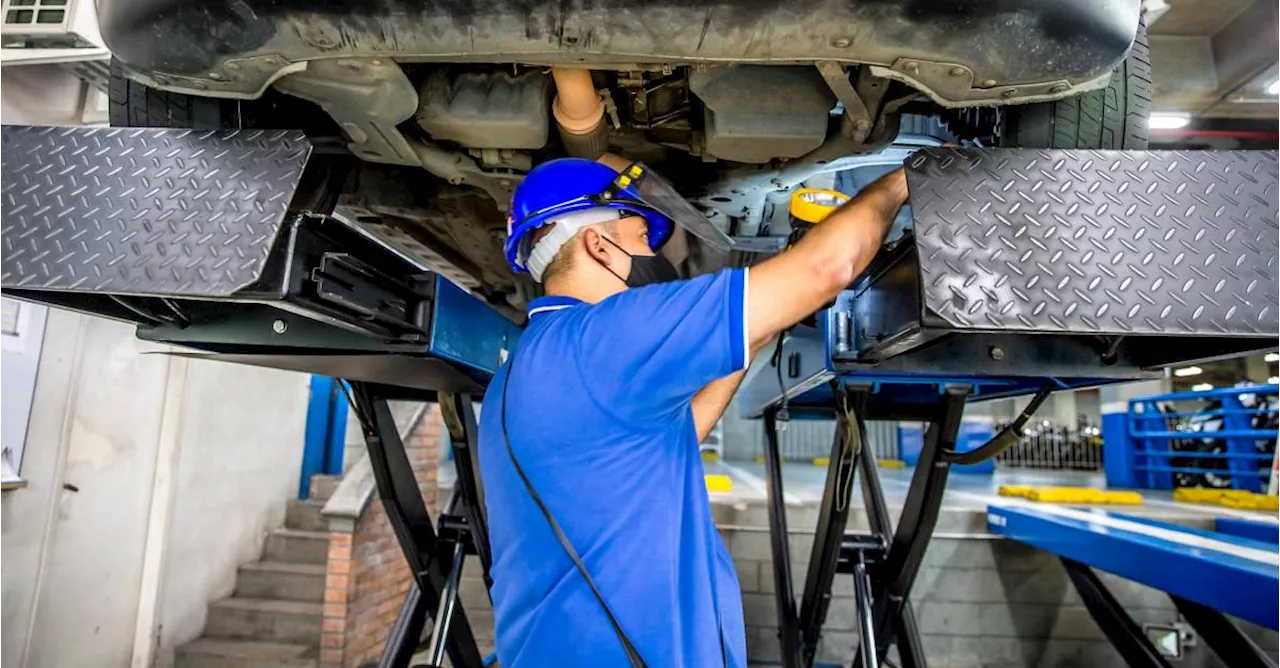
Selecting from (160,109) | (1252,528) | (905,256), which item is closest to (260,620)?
(160,109)

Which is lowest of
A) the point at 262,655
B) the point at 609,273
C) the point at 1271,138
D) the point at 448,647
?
the point at 262,655

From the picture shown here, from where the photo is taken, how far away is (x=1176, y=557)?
→ 2570mm

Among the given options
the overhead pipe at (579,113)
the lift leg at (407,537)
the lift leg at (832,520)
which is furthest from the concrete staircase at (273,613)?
the overhead pipe at (579,113)

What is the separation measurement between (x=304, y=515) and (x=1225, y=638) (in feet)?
20.3

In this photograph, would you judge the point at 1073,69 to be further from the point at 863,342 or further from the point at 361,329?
the point at 361,329

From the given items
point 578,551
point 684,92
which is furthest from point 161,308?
point 684,92

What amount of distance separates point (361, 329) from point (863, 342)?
1252 millimetres

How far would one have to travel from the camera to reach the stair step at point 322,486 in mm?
6173

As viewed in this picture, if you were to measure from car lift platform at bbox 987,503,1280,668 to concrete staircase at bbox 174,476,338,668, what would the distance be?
472 cm

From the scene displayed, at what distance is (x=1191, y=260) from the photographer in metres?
1.22

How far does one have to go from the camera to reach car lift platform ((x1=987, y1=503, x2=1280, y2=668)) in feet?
7.44

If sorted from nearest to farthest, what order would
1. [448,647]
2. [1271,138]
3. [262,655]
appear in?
[448,647]
[262,655]
[1271,138]

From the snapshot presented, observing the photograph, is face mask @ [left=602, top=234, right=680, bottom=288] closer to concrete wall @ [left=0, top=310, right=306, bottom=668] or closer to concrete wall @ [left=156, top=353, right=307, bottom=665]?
concrete wall @ [left=0, top=310, right=306, bottom=668]

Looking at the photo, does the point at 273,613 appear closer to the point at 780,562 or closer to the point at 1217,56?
the point at 780,562
